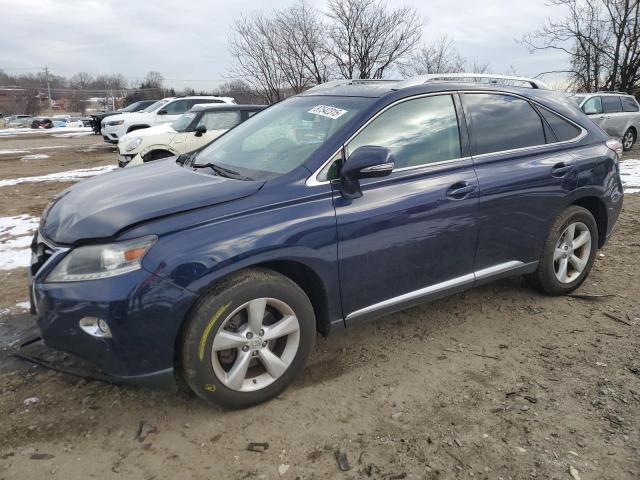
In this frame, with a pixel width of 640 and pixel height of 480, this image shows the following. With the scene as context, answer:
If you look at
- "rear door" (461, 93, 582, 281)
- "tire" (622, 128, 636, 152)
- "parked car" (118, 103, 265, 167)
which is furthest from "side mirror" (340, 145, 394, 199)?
"tire" (622, 128, 636, 152)

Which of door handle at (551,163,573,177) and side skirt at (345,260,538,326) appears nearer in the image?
side skirt at (345,260,538,326)

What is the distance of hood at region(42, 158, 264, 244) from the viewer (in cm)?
245

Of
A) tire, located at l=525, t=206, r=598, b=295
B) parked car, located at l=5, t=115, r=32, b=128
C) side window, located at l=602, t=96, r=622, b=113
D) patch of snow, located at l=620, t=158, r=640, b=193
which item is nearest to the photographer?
tire, located at l=525, t=206, r=598, b=295

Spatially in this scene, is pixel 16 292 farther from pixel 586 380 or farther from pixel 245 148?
pixel 586 380

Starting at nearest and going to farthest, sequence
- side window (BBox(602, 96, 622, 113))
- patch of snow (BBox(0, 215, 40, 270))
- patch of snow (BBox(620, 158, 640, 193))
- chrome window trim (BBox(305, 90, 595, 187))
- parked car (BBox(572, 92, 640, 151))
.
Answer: chrome window trim (BBox(305, 90, 595, 187))
patch of snow (BBox(0, 215, 40, 270))
patch of snow (BBox(620, 158, 640, 193))
parked car (BBox(572, 92, 640, 151))
side window (BBox(602, 96, 622, 113))

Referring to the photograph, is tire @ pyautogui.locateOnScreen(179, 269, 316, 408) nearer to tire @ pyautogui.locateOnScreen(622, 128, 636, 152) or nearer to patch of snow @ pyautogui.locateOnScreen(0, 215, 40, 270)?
patch of snow @ pyautogui.locateOnScreen(0, 215, 40, 270)

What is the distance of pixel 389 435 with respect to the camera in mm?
2484

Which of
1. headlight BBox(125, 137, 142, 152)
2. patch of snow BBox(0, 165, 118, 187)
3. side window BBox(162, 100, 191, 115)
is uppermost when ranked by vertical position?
side window BBox(162, 100, 191, 115)

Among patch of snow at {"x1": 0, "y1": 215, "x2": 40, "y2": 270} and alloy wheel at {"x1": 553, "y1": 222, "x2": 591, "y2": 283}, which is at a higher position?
patch of snow at {"x1": 0, "y1": 215, "x2": 40, "y2": 270}

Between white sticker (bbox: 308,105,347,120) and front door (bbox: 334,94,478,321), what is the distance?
0.84ft

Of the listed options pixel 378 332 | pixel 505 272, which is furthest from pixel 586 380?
pixel 378 332

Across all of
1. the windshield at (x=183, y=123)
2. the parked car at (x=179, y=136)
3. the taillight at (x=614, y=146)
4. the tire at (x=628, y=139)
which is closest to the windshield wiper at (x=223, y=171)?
the taillight at (x=614, y=146)

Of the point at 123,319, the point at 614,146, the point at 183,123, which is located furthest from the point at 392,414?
the point at 183,123

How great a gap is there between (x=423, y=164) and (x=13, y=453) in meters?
2.74
